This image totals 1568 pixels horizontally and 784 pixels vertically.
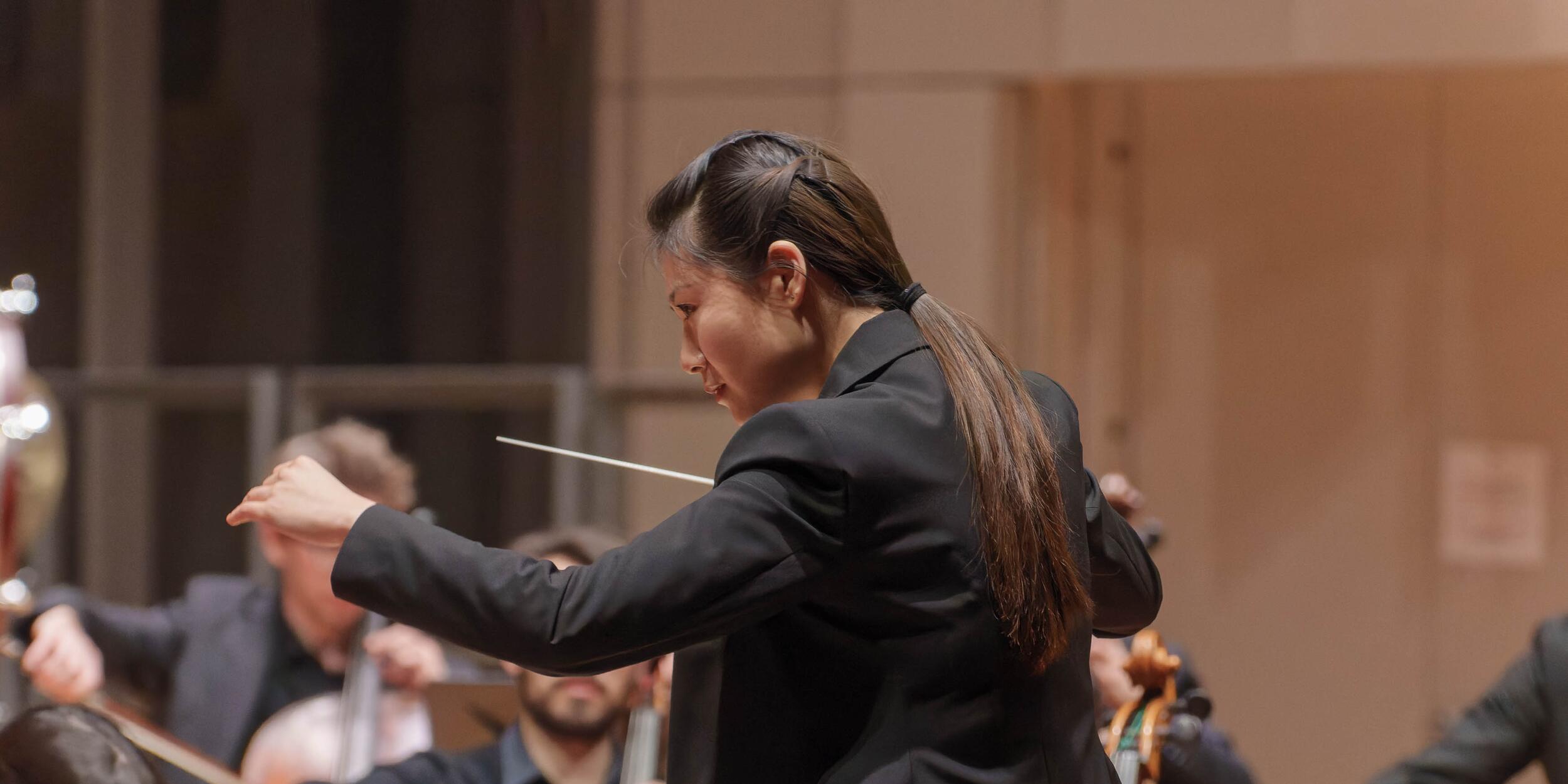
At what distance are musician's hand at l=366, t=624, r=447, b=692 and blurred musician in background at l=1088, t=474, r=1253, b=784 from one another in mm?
1282

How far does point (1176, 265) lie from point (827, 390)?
395 cm

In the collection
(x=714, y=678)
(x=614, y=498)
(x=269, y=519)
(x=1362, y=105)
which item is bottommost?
(x=614, y=498)

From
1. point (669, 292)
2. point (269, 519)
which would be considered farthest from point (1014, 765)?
point (269, 519)

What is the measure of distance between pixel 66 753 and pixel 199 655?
2.11 metres

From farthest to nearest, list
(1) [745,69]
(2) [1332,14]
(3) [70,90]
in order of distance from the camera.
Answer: (3) [70,90] < (1) [745,69] < (2) [1332,14]

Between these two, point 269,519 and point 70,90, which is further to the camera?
point 70,90

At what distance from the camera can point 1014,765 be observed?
1.34m

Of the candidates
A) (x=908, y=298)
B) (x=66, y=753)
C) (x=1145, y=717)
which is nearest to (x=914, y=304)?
(x=908, y=298)

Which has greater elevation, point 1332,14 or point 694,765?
point 1332,14

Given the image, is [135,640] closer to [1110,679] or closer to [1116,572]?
[1110,679]

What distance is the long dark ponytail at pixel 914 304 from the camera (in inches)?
52.2

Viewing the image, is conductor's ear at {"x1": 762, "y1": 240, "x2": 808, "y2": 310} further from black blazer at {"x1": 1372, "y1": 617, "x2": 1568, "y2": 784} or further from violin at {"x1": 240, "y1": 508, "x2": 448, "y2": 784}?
violin at {"x1": 240, "y1": 508, "x2": 448, "y2": 784}

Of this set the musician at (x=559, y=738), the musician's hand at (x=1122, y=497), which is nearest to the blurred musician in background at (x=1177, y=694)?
the musician's hand at (x=1122, y=497)

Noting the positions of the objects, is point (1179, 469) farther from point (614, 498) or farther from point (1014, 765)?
point (1014, 765)
